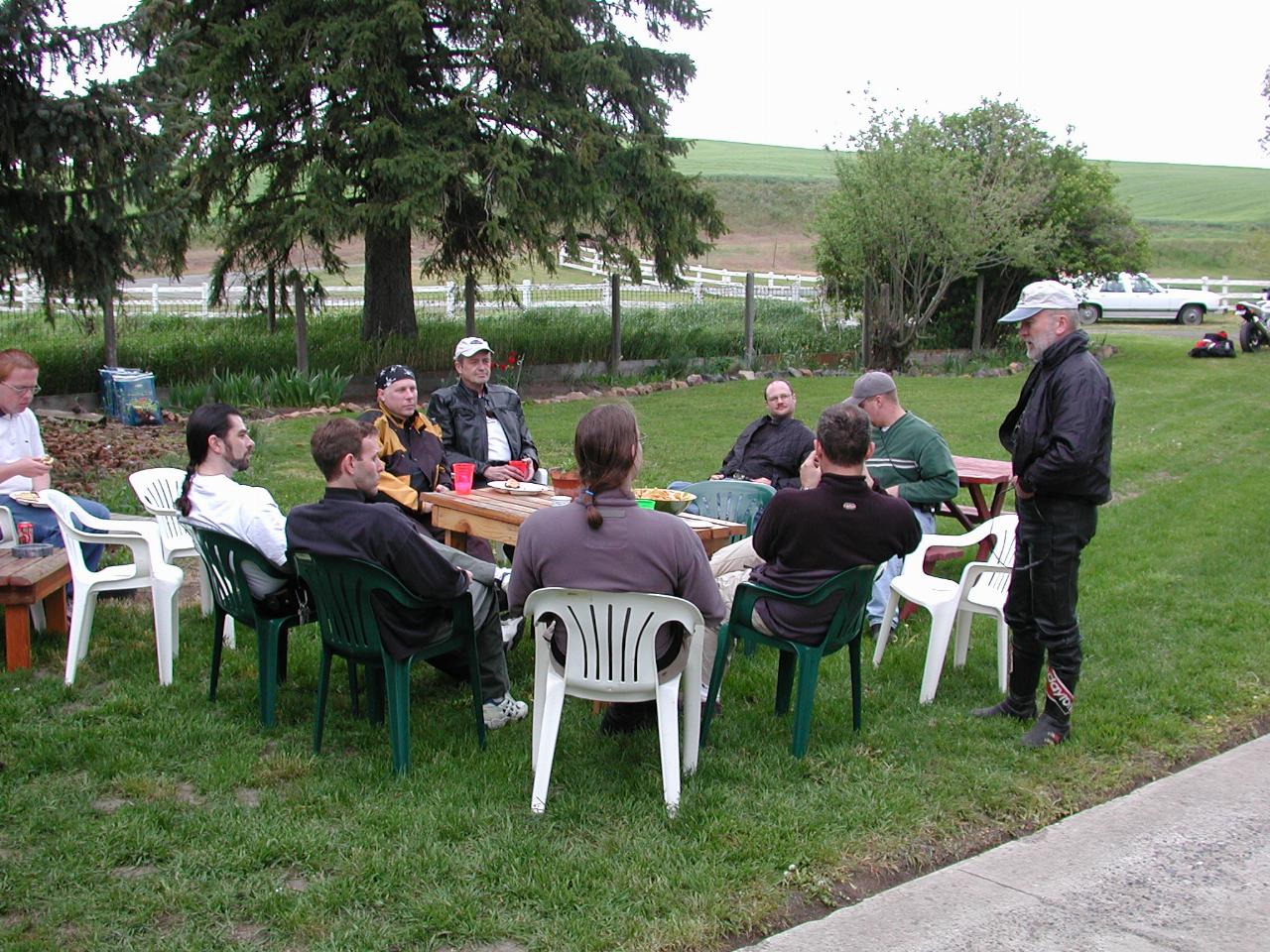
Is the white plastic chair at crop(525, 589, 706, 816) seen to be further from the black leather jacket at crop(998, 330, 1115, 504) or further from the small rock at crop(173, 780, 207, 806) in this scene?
the black leather jacket at crop(998, 330, 1115, 504)

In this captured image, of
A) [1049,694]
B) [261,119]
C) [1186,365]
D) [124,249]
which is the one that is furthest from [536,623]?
[1186,365]

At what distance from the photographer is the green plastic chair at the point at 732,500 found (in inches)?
241

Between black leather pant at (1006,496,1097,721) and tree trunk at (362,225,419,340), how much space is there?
39.8 ft

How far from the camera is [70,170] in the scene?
8.83 meters

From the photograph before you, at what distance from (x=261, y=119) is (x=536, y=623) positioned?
1202 cm

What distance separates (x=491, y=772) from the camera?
4.17m

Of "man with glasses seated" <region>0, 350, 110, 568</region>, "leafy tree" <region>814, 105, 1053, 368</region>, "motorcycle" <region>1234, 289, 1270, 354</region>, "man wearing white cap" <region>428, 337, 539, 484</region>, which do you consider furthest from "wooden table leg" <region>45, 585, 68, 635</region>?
"motorcycle" <region>1234, 289, 1270, 354</region>

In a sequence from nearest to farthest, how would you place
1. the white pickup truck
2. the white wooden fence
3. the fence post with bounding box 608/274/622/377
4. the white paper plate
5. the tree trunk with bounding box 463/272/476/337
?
the white paper plate < the tree trunk with bounding box 463/272/476/337 < the white wooden fence < the fence post with bounding box 608/274/622/377 < the white pickup truck

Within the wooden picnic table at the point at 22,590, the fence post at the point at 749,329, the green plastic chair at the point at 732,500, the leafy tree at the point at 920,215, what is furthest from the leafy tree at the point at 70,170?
the leafy tree at the point at 920,215

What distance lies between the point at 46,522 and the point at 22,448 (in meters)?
0.38

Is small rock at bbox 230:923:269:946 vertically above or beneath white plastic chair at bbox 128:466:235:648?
beneath

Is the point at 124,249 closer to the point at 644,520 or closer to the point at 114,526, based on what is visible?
the point at 114,526

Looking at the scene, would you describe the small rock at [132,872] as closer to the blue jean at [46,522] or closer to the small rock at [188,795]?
the small rock at [188,795]

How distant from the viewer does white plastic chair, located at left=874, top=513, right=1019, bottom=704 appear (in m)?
5.13
